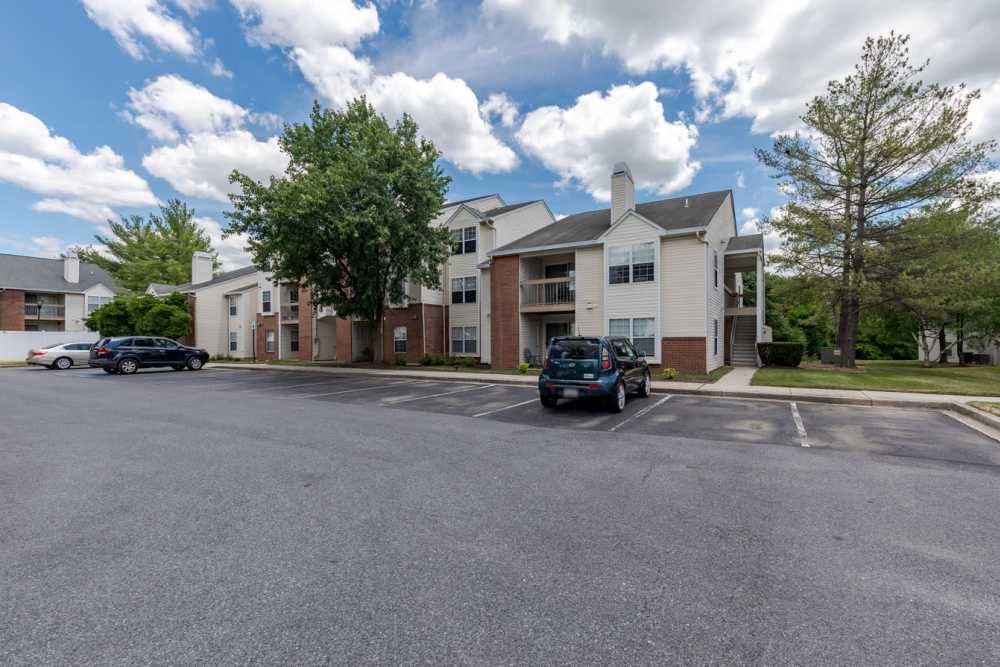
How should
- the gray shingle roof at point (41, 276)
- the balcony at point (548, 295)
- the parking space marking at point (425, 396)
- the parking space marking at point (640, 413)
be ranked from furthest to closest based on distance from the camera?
the gray shingle roof at point (41, 276) < the balcony at point (548, 295) < the parking space marking at point (425, 396) < the parking space marking at point (640, 413)

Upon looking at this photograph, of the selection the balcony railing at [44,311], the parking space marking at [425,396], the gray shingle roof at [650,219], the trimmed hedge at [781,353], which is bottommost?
the parking space marking at [425,396]

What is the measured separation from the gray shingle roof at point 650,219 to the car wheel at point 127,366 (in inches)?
692

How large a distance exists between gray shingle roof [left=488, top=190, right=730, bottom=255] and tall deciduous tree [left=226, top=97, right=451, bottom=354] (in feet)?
14.4

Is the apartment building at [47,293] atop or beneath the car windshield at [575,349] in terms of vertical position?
atop

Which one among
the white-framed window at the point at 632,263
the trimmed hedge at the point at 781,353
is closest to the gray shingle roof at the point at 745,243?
A: the trimmed hedge at the point at 781,353

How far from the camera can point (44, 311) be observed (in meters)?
43.7

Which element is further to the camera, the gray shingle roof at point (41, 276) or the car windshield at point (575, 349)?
the gray shingle roof at point (41, 276)

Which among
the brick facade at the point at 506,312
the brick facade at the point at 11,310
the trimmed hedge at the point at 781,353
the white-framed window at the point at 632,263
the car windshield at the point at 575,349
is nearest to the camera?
the car windshield at the point at 575,349

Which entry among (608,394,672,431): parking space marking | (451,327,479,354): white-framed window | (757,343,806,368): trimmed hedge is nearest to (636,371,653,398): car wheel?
(608,394,672,431): parking space marking

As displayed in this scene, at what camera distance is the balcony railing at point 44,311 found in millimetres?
42906

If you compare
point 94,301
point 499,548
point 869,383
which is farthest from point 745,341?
point 94,301

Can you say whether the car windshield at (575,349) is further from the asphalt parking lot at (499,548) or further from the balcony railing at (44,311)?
the balcony railing at (44,311)

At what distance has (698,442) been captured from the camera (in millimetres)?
7418

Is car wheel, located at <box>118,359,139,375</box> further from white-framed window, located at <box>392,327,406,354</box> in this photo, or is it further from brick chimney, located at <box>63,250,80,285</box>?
brick chimney, located at <box>63,250,80,285</box>
